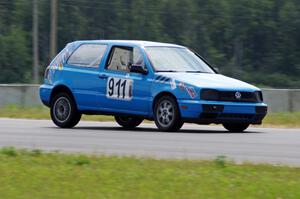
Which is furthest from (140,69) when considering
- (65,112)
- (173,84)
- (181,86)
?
(65,112)

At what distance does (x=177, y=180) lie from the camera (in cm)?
995

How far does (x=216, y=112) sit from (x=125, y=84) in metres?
1.86

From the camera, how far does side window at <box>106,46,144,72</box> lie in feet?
60.5

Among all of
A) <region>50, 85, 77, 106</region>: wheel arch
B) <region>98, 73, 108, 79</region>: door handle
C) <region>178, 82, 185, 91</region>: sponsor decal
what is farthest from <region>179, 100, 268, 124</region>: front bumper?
<region>50, 85, 77, 106</region>: wheel arch

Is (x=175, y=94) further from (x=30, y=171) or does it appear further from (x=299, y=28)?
(x=299, y=28)

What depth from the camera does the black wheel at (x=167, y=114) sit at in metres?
17.5

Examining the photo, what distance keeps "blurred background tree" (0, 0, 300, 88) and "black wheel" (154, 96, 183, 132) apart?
270 feet

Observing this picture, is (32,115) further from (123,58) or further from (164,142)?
(164,142)

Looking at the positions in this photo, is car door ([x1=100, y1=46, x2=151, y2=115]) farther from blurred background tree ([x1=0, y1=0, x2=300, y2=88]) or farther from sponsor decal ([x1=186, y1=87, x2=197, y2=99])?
blurred background tree ([x1=0, y1=0, x2=300, y2=88])

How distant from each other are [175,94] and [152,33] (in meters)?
89.0

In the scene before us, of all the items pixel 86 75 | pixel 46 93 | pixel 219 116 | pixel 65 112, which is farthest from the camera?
pixel 46 93

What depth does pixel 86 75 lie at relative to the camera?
18953mm

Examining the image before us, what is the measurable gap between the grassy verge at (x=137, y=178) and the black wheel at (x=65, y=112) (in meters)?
6.67

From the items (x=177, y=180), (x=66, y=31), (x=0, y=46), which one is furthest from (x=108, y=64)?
(x=66, y=31)
